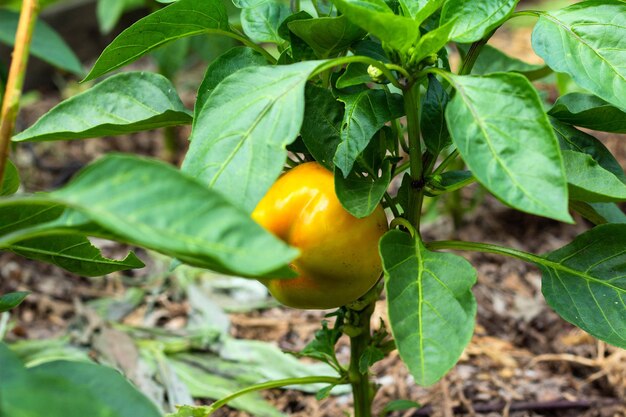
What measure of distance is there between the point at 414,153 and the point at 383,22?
0.56ft

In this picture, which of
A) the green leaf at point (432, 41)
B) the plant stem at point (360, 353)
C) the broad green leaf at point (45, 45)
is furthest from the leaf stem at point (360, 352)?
the broad green leaf at point (45, 45)

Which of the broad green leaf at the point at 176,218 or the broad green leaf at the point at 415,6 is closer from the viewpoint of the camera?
the broad green leaf at the point at 176,218

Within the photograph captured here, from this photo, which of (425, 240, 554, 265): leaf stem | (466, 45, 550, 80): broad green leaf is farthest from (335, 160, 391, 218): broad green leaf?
(466, 45, 550, 80): broad green leaf

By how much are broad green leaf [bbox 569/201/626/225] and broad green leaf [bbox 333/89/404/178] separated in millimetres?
290

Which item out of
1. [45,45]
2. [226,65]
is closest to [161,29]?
[226,65]

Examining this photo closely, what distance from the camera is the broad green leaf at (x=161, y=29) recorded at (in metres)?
0.91

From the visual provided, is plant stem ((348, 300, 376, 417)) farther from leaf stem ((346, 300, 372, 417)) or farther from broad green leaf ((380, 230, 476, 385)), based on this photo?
broad green leaf ((380, 230, 476, 385))

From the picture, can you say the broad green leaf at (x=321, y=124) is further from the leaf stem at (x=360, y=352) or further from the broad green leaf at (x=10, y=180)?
the broad green leaf at (x=10, y=180)

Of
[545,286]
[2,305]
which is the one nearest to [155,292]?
[2,305]

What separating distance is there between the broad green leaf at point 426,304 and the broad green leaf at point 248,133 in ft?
0.54

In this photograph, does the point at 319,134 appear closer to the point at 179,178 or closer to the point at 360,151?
the point at 360,151

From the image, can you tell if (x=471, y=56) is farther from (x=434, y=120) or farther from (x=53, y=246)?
(x=53, y=246)

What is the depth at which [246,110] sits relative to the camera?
765mm

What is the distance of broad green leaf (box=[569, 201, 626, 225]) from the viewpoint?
102cm
